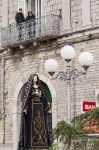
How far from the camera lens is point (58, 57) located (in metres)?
22.8

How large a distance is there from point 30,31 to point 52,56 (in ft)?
5.20

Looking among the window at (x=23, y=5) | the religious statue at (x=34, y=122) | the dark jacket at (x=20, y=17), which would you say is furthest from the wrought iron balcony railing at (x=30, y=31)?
the religious statue at (x=34, y=122)

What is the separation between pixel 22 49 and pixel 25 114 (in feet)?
36.8

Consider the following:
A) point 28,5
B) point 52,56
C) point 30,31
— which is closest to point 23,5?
point 28,5

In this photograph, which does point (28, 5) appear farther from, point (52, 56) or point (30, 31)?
point (52, 56)

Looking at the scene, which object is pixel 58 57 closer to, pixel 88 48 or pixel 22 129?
pixel 88 48

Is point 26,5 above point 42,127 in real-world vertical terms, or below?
above

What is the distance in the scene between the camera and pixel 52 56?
76.0 feet

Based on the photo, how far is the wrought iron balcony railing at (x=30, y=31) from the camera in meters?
22.8

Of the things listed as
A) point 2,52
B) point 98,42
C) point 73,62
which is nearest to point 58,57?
point 73,62

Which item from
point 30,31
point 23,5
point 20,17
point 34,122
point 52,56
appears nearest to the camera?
point 34,122

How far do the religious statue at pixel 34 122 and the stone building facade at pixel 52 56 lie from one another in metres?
7.12

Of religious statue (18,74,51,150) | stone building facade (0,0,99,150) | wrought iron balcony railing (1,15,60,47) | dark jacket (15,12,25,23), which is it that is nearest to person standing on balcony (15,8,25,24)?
dark jacket (15,12,25,23)

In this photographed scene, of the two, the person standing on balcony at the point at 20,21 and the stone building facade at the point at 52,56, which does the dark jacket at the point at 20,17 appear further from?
the stone building facade at the point at 52,56
